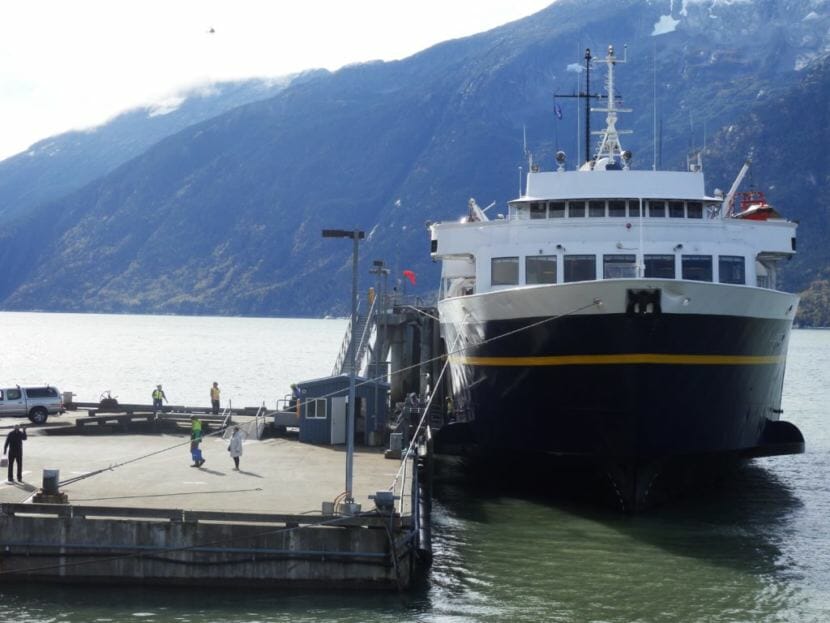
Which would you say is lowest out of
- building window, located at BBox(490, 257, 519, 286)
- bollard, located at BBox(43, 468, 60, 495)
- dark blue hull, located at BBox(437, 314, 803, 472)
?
bollard, located at BBox(43, 468, 60, 495)

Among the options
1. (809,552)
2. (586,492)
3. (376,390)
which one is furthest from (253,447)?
(809,552)

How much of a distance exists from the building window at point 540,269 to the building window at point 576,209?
7.68 feet

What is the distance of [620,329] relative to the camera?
25750 millimetres

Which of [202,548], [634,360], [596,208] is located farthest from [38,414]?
[634,360]

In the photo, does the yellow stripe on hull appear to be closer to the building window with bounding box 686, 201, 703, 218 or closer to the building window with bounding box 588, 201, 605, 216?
the building window with bounding box 686, 201, 703, 218

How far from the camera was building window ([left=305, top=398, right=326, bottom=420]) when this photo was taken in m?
31.9

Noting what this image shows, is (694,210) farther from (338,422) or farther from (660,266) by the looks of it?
(338,422)

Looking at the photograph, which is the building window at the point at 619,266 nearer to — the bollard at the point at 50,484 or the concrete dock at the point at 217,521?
the concrete dock at the point at 217,521

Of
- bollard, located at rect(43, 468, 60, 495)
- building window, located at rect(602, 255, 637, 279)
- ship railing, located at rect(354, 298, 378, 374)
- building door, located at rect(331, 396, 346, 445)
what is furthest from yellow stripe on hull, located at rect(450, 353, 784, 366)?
ship railing, located at rect(354, 298, 378, 374)

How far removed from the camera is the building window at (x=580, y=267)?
29312 millimetres

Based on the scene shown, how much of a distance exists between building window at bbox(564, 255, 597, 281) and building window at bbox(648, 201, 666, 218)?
10.5 ft

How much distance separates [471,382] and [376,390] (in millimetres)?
3166

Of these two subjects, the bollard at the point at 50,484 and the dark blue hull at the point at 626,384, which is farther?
the dark blue hull at the point at 626,384

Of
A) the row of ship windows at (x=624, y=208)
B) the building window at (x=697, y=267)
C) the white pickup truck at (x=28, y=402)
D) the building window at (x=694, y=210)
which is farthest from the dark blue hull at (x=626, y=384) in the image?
the white pickup truck at (x=28, y=402)
